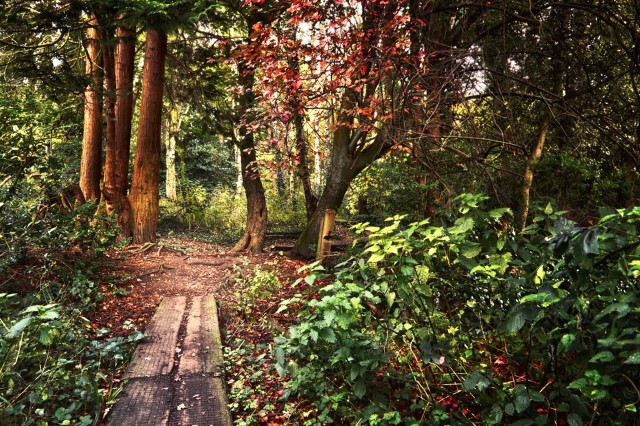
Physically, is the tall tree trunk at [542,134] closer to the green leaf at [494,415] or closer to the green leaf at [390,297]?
the green leaf at [390,297]

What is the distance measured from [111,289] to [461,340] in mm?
5369

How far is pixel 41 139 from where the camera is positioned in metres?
5.20

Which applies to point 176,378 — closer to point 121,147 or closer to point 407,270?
point 407,270

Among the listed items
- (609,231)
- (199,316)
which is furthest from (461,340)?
(199,316)

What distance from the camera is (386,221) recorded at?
4.44m

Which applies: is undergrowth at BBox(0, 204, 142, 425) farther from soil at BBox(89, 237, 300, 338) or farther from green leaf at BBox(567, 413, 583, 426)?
green leaf at BBox(567, 413, 583, 426)

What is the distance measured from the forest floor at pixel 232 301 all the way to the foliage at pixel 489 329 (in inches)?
19.5

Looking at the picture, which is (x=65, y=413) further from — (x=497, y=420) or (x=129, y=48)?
(x=129, y=48)

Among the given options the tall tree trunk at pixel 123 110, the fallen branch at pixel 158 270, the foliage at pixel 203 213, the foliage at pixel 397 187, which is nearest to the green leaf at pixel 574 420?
the foliage at pixel 397 187

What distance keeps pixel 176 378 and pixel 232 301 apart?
8.62 ft

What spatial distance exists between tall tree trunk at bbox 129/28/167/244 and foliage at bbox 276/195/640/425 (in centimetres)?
754

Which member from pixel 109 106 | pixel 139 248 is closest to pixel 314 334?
pixel 139 248

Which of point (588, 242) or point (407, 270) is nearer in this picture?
point (588, 242)

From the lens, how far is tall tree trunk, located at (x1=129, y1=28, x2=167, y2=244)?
9.14m
